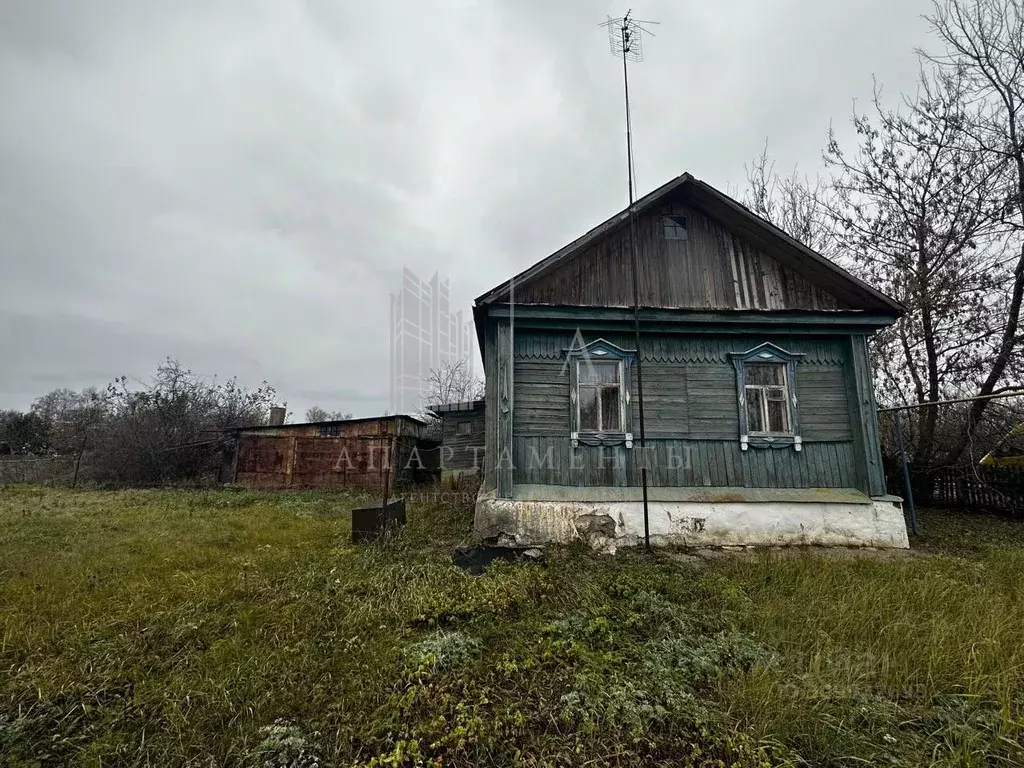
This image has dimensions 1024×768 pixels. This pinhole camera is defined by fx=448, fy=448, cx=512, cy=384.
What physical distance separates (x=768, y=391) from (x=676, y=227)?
10.8 ft

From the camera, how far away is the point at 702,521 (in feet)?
22.3

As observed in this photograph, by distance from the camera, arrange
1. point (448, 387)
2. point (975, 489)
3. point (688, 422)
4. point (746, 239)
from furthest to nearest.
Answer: point (448, 387) → point (975, 489) → point (746, 239) → point (688, 422)

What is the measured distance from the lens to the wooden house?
691 centimetres

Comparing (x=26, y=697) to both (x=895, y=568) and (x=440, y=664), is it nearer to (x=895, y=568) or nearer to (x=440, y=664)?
(x=440, y=664)

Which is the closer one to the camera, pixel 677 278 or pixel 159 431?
pixel 677 278

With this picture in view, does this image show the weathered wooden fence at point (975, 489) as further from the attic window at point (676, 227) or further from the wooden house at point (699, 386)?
the attic window at point (676, 227)

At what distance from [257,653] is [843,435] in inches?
338

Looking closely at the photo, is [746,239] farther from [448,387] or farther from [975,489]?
[448,387]

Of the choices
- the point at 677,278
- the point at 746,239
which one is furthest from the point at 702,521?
the point at 746,239

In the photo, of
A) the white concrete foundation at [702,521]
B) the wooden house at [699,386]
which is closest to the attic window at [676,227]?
the wooden house at [699,386]

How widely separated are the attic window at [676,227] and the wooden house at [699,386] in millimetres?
289

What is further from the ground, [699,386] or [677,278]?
[677,278]

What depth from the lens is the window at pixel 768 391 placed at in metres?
7.46

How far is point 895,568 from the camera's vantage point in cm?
550
